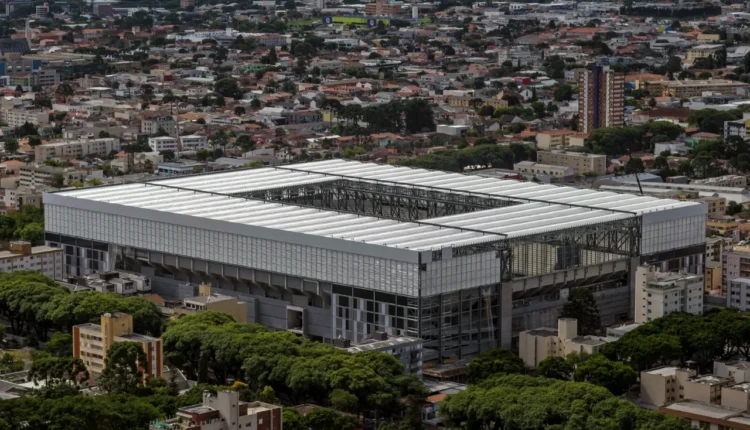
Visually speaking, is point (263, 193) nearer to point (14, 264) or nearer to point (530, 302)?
point (14, 264)

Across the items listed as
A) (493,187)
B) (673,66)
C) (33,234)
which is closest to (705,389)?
(493,187)

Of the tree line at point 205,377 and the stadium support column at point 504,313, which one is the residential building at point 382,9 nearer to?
the stadium support column at point 504,313

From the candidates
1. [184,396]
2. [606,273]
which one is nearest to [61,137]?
[606,273]

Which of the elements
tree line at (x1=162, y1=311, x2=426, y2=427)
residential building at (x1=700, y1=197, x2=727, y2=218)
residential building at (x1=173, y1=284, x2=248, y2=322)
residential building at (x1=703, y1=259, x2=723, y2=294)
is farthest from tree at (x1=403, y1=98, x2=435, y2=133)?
tree line at (x1=162, y1=311, x2=426, y2=427)

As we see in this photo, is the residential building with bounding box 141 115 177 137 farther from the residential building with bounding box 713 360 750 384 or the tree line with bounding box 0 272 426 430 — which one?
the residential building with bounding box 713 360 750 384

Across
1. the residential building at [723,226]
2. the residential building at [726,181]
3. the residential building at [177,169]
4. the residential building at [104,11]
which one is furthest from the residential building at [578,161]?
the residential building at [104,11]

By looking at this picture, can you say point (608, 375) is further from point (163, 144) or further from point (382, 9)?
point (382, 9)
